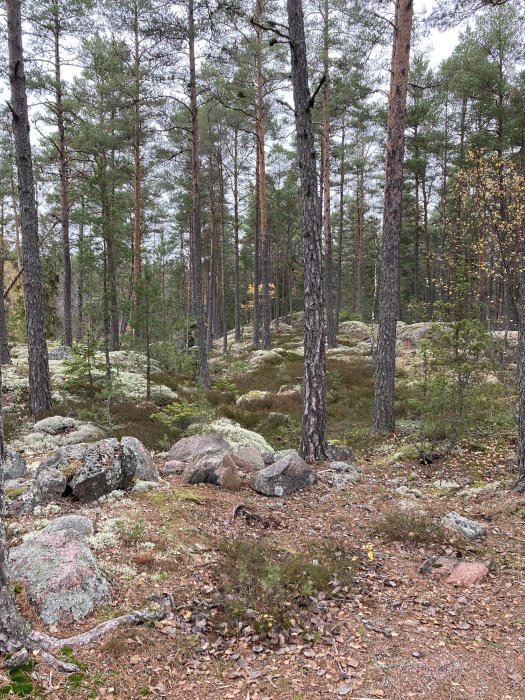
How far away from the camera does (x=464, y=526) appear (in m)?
5.64

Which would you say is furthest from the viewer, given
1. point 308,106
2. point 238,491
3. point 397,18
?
point 397,18

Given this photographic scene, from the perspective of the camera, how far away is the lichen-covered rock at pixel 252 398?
542 inches

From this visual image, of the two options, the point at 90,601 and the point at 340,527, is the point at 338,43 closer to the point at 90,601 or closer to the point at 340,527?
the point at 340,527

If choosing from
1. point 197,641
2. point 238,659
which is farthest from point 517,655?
point 197,641

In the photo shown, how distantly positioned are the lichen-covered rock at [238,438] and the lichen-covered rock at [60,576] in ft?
15.5

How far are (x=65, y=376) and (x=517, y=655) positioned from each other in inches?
534

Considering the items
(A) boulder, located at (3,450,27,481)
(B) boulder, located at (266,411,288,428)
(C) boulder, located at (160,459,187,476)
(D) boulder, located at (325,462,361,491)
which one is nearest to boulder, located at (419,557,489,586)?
(D) boulder, located at (325,462,361,491)

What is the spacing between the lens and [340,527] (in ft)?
19.4

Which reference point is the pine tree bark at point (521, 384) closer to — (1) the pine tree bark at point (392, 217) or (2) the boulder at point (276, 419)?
(1) the pine tree bark at point (392, 217)

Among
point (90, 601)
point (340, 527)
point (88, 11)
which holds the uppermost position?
point (88, 11)

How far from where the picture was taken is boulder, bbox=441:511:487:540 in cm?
553

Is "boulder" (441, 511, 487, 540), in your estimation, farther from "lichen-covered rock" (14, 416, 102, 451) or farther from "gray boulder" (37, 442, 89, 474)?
"lichen-covered rock" (14, 416, 102, 451)

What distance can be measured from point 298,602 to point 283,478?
2909 mm

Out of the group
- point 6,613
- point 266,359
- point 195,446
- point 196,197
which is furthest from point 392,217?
point 266,359
